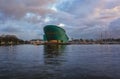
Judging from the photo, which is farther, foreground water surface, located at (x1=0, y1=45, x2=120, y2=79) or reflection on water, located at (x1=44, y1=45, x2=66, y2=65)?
reflection on water, located at (x1=44, y1=45, x2=66, y2=65)

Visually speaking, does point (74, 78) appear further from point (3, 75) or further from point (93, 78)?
point (3, 75)

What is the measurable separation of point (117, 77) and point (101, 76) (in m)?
1.49

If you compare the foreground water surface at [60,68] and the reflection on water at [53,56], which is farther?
the reflection on water at [53,56]

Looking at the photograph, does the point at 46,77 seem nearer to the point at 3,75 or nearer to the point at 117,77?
the point at 3,75

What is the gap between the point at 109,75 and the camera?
22.8 m

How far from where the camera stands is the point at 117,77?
2164cm

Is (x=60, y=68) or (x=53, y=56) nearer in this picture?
(x=60, y=68)

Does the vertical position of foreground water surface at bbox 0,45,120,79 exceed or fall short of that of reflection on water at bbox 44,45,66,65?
it falls short

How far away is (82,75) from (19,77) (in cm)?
583

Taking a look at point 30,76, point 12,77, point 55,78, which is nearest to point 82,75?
point 55,78

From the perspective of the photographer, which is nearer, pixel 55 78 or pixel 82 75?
pixel 55 78

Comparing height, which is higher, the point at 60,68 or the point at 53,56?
the point at 53,56

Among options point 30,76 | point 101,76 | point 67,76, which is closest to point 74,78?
point 67,76

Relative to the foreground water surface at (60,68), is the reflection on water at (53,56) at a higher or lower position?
higher
